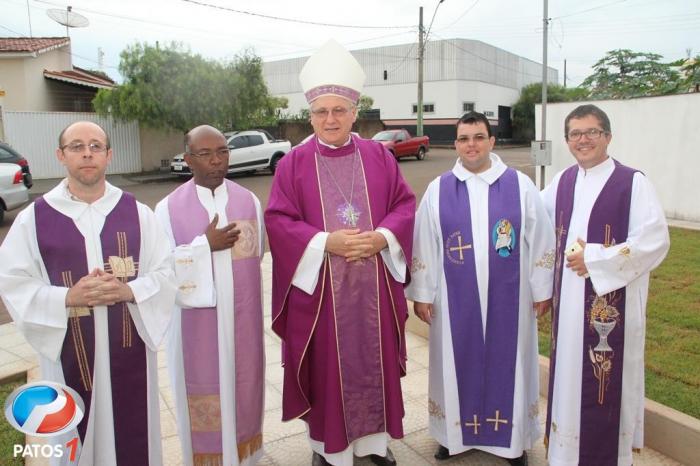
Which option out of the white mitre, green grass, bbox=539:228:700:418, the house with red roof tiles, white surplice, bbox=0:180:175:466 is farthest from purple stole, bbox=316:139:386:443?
the house with red roof tiles

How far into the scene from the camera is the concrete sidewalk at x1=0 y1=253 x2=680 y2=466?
3560 mm

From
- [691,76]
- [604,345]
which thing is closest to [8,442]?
[604,345]

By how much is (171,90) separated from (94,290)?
18.1 m

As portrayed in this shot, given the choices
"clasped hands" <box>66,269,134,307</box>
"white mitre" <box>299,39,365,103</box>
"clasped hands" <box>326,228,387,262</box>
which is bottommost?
"clasped hands" <box>66,269,134,307</box>

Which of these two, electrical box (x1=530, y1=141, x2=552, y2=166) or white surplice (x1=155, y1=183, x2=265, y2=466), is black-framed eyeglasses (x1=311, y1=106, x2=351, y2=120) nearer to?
white surplice (x1=155, y1=183, x2=265, y2=466)

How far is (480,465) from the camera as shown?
Answer: 137 inches

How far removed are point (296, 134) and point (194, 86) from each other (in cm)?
1125

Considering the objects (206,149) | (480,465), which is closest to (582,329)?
(480,465)

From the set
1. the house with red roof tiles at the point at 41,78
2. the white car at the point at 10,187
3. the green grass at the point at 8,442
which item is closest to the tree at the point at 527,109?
the house with red roof tiles at the point at 41,78

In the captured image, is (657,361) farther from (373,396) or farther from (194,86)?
(194,86)

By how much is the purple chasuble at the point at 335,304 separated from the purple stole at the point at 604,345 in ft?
3.26

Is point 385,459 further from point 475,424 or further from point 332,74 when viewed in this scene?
point 332,74

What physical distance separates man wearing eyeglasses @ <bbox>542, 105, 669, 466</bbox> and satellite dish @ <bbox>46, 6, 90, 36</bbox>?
23.7 meters

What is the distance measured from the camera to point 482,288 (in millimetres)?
3352
